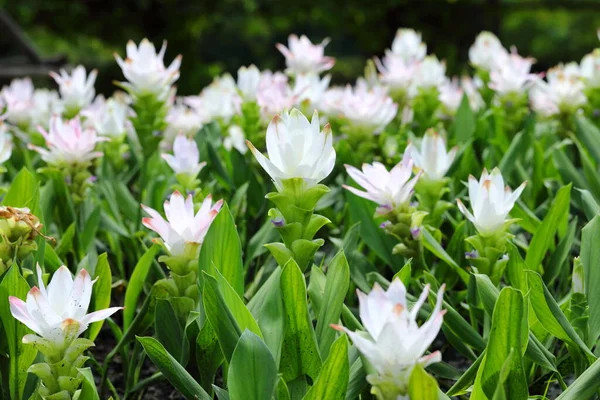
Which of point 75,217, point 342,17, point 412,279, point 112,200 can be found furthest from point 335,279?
point 342,17

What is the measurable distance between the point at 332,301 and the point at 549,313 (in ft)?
0.93

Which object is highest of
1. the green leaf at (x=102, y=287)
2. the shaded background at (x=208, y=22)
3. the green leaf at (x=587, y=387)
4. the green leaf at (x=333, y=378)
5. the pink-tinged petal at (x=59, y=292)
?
the shaded background at (x=208, y=22)

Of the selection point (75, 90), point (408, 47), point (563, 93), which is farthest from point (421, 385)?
point (408, 47)

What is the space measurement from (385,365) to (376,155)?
120cm

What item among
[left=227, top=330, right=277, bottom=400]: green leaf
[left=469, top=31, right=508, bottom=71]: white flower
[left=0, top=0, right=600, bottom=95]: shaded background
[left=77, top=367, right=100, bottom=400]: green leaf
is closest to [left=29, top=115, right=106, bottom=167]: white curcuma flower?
[left=77, top=367, right=100, bottom=400]: green leaf

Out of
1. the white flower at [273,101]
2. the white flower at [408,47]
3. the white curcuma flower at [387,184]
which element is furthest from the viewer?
the white flower at [408,47]

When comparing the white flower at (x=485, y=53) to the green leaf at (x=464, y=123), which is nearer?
the green leaf at (x=464, y=123)

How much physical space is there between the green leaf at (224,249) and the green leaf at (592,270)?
48cm

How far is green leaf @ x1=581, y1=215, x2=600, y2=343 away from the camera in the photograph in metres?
1.12

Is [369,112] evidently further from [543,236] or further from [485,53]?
[485,53]

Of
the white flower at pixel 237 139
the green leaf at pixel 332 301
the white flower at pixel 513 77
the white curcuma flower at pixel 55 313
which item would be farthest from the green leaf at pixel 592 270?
the white flower at pixel 237 139

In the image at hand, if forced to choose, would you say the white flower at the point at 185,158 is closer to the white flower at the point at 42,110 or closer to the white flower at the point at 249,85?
the white flower at the point at 249,85

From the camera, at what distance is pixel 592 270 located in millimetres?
1151

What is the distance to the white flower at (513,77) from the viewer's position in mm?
2199
